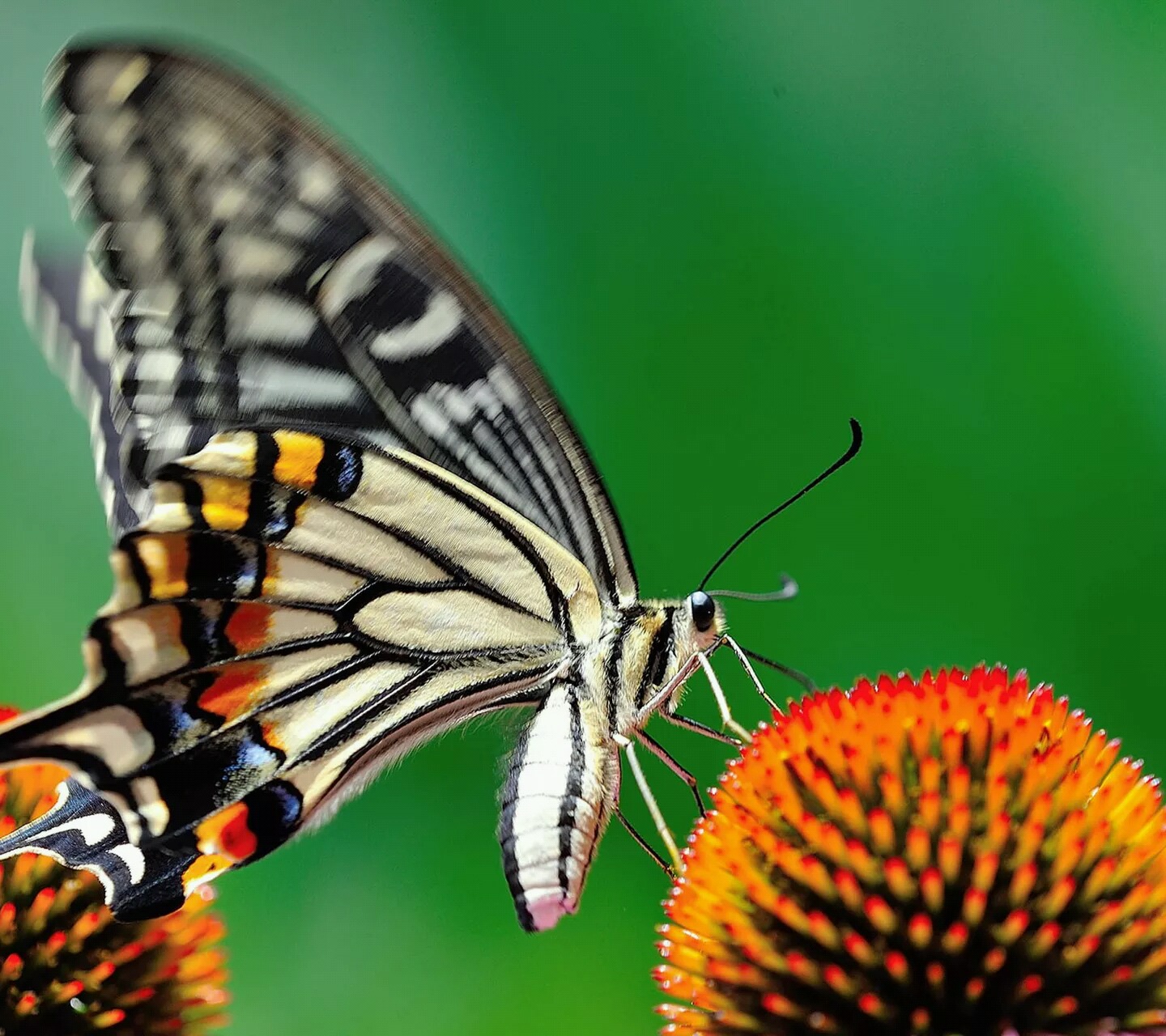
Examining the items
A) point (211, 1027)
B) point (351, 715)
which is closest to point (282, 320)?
point (351, 715)

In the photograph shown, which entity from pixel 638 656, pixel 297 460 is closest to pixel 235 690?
pixel 297 460

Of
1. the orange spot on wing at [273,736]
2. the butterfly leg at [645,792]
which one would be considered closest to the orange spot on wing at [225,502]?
the orange spot on wing at [273,736]

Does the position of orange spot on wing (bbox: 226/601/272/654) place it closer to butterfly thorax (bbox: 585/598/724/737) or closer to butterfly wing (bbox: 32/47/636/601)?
butterfly wing (bbox: 32/47/636/601)

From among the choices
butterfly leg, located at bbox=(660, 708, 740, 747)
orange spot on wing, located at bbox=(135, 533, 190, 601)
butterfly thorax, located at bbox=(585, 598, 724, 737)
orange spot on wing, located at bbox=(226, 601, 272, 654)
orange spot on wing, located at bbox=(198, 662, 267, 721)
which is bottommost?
butterfly leg, located at bbox=(660, 708, 740, 747)

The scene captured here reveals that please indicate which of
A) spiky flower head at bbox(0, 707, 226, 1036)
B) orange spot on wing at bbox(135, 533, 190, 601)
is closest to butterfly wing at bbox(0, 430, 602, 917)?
orange spot on wing at bbox(135, 533, 190, 601)

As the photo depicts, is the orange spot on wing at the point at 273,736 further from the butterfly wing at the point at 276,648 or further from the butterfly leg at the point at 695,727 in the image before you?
the butterfly leg at the point at 695,727

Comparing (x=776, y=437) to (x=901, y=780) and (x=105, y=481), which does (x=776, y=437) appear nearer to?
(x=105, y=481)
